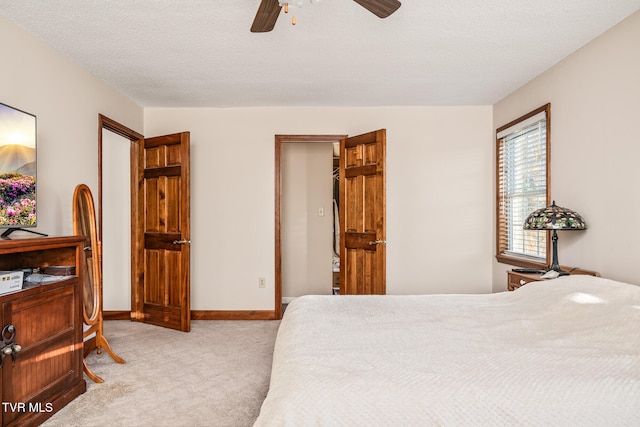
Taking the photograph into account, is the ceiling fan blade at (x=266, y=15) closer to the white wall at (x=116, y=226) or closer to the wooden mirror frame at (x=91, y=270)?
the wooden mirror frame at (x=91, y=270)

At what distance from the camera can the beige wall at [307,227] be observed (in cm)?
549

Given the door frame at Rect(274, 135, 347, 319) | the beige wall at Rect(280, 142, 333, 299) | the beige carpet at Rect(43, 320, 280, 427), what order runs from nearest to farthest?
the beige carpet at Rect(43, 320, 280, 427), the door frame at Rect(274, 135, 347, 319), the beige wall at Rect(280, 142, 333, 299)

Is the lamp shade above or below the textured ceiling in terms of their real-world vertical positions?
below

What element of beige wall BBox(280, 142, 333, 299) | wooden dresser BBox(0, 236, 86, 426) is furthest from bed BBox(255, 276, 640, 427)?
beige wall BBox(280, 142, 333, 299)

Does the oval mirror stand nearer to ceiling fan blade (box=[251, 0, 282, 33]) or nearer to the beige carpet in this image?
the beige carpet

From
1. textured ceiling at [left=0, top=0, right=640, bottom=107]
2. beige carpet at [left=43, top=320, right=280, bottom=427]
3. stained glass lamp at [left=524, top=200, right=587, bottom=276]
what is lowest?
beige carpet at [left=43, top=320, right=280, bottom=427]

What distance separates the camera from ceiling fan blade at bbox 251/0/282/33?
1.91 meters

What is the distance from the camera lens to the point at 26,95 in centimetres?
268

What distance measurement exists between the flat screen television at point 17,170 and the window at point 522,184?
12.6ft

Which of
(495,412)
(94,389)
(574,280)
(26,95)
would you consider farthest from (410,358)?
(26,95)

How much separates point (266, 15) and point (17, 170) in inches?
69.8

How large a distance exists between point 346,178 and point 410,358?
10.1ft

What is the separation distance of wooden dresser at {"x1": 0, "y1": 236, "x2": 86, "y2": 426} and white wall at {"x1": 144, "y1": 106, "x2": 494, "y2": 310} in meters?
2.02

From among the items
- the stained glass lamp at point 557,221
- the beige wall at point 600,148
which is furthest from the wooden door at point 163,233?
the beige wall at point 600,148
